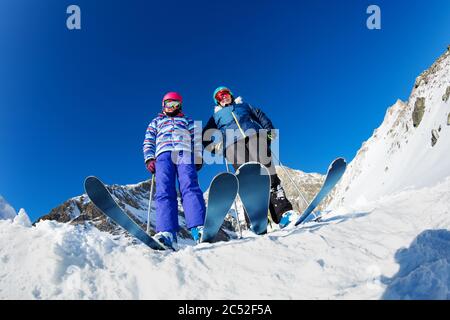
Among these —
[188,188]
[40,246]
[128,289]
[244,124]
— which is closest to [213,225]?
[188,188]

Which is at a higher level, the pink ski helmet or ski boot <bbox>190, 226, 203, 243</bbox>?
the pink ski helmet

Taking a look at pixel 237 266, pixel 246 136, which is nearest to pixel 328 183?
pixel 246 136

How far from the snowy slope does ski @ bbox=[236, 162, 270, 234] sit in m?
3.26

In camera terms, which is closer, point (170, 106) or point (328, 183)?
point (328, 183)

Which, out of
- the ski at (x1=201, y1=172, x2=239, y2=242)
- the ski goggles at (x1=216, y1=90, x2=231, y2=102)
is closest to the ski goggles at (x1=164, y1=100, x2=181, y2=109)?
the ski goggles at (x1=216, y1=90, x2=231, y2=102)

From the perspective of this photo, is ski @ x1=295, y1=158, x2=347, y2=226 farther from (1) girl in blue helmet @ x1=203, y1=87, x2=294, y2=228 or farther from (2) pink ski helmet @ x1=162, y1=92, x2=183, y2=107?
(2) pink ski helmet @ x1=162, y1=92, x2=183, y2=107

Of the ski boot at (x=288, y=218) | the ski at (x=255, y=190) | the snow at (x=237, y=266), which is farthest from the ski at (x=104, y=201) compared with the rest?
the ski boot at (x=288, y=218)

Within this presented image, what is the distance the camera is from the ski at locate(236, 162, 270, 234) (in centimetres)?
405

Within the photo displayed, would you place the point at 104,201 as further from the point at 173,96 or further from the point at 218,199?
the point at 173,96

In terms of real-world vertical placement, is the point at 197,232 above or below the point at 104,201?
below

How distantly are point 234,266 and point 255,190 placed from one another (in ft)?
4.88

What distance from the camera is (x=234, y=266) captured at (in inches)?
112

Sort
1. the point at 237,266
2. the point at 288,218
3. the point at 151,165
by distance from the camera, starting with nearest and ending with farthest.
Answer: the point at 237,266 → the point at 151,165 → the point at 288,218

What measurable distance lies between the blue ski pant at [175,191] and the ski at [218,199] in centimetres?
51
